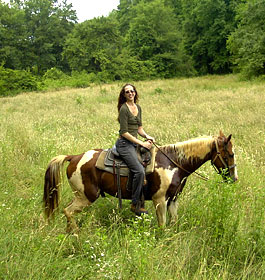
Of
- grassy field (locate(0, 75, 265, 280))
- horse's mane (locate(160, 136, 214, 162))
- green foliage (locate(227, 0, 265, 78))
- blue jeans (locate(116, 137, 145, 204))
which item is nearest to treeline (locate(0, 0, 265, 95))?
green foliage (locate(227, 0, 265, 78))

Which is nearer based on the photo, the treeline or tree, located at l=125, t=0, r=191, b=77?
the treeline

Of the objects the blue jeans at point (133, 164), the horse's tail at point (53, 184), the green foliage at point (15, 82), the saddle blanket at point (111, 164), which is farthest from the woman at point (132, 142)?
the green foliage at point (15, 82)

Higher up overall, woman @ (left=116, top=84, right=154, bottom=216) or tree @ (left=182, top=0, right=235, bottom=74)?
tree @ (left=182, top=0, right=235, bottom=74)

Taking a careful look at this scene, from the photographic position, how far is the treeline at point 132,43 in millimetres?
28047

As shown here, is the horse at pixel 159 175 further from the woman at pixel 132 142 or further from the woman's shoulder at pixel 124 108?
the woman's shoulder at pixel 124 108

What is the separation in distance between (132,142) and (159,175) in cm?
63

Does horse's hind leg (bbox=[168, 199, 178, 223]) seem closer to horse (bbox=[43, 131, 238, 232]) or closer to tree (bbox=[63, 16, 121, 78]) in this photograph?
horse (bbox=[43, 131, 238, 232])

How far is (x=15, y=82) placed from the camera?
2800cm

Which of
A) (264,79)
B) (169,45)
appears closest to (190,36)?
(169,45)

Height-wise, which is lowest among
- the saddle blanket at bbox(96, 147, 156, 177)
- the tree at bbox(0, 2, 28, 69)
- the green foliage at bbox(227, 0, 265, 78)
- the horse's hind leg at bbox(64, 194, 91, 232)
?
the horse's hind leg at bbox(64, 194, 91, 232)

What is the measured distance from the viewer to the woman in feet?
12.9

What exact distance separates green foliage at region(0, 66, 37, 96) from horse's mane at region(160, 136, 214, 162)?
83.6 ft

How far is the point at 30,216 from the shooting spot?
3.83 metres

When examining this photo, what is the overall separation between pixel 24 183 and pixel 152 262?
3.66m
